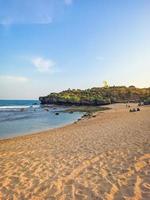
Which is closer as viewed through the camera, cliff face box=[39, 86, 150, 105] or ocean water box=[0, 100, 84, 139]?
ocean water box=[0, 100, 84, 139]

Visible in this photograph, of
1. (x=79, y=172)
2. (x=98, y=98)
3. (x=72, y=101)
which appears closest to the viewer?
(x=79, y=172)

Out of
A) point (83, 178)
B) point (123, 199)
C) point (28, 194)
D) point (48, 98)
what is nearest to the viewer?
point (123, 199)

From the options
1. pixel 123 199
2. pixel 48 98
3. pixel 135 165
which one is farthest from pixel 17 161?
pixel 48 98

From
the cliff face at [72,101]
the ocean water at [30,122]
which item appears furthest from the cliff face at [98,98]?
the ocean water at [30,122]

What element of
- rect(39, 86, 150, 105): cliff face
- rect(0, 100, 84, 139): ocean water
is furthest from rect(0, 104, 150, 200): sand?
rect(39, 86, 150, 105): cliff face

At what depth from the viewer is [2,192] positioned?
25.1 ft

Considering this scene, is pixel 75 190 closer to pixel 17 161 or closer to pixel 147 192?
pixel 147 192

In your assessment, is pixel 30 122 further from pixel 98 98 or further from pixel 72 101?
pixel 72 101

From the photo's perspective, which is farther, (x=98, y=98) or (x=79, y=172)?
(x=98, y=98)

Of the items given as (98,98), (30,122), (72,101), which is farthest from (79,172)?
(72,101)

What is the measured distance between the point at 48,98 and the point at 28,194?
106m

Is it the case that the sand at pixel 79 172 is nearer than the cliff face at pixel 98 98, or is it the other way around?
the sand at pixel 79 172

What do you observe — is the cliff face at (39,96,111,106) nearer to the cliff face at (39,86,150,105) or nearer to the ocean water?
the cliff face at (39,86,150,105)

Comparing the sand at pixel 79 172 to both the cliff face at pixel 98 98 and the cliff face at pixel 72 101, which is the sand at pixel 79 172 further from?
the cliff face at pixel 98 98
